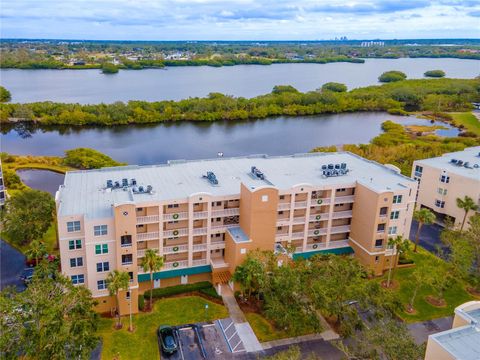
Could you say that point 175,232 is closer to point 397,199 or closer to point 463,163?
point 397,199

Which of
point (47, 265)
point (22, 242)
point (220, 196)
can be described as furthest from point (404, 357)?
point (22, 242)

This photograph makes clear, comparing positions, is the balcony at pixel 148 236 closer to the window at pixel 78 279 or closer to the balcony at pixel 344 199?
the window at pixel 78 279

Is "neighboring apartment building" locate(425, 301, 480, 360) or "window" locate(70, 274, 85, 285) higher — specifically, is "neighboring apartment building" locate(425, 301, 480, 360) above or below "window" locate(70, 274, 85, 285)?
above

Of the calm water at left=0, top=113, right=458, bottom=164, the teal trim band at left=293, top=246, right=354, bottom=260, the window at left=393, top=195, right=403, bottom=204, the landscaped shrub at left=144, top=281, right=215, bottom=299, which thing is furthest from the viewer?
the calm water at left=0, top=113, right=458, bottom=164

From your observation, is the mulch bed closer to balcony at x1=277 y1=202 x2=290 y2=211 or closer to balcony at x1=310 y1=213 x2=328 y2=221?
balcony at x1=310 y1=213 x2=328 y2=221

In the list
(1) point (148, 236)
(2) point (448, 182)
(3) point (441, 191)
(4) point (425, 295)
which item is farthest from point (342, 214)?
(1) point (148, 236)

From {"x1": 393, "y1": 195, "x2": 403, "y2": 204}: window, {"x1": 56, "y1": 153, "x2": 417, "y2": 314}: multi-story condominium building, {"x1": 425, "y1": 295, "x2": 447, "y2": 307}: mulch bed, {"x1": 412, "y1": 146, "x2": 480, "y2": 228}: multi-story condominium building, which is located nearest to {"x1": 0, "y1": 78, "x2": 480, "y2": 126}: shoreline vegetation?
{"x1": 56, "y1": 153, "x2": 417, "y2": 314}: multi-story condominium building
